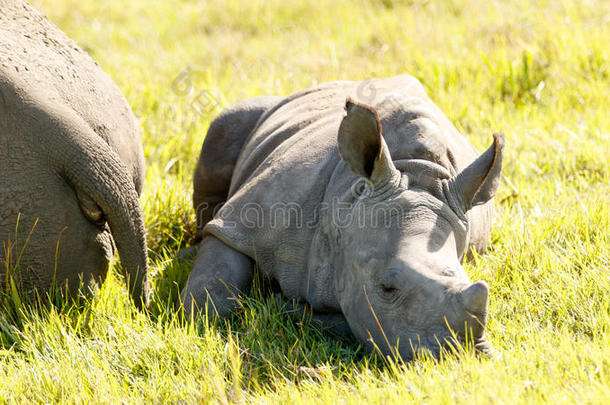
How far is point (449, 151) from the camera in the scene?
362cm

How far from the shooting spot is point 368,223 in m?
3.24

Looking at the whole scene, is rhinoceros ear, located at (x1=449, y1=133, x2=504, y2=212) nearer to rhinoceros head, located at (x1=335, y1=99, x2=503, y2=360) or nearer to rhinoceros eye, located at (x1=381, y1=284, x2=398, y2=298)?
rhinoceros head, located at (x1=335, y1=99, x2=503, y2=360)

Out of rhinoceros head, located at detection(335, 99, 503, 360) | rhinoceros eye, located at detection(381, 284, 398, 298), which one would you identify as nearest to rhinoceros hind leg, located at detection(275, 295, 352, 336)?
rhinoceros head, located at detection(335, 99, 503, 360)

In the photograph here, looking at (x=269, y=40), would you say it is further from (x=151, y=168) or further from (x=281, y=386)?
(x=281, y=386)

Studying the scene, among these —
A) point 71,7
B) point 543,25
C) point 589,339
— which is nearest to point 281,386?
point 589,339

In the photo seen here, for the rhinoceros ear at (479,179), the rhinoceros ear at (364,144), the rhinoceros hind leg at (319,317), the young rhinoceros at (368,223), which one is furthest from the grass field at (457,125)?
the rhinoceros ear at (364,144)

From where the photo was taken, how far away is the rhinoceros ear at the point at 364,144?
3180mm

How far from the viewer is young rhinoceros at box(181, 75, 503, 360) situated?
2988 millimetres

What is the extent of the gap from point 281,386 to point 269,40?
6.49 metres

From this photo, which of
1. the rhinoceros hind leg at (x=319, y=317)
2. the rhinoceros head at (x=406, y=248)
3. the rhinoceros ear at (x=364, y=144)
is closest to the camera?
the rhinoceros head at (x=406, y=248)

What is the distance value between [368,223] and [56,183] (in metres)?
1.44

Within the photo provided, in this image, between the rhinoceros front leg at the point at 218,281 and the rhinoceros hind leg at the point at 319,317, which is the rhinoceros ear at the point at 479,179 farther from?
the rhinoceros front leg at the point at 218,281

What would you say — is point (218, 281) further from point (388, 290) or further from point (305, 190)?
point (388, 290)

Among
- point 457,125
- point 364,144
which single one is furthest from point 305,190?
point 457,125
